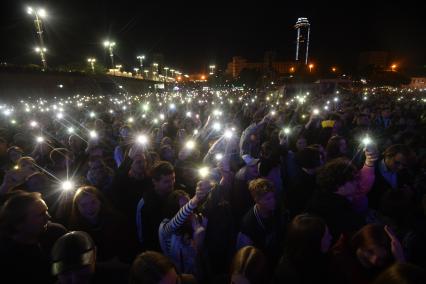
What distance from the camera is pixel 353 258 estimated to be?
2195mm

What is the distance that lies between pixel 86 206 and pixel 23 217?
80 cm

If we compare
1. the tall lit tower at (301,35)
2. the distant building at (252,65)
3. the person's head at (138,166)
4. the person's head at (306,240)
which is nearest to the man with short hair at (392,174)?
the person's head at (306,240)

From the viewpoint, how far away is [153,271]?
6.17 feet

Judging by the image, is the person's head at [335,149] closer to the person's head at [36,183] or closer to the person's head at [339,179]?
the person's head at [339,179]

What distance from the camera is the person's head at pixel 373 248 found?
2.07 metres

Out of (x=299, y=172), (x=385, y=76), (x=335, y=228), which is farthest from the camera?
(x=385, y=76)

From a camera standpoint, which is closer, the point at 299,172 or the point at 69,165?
the point at 299,172

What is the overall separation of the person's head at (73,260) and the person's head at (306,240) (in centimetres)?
149

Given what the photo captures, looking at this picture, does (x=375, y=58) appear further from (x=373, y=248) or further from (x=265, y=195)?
(x=373, y=248)

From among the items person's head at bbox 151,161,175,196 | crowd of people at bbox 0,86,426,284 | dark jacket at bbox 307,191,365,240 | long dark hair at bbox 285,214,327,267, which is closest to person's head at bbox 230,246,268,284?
crowd of people at bbox 0,86,426,284

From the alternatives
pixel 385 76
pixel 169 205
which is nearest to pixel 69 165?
pixel 169 205

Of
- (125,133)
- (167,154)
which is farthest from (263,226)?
(125,133)

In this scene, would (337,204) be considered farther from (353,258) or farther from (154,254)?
(154,254)

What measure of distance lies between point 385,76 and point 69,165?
73.7 metres
